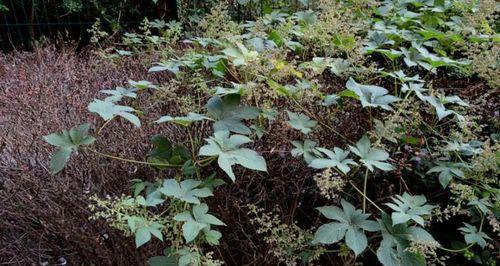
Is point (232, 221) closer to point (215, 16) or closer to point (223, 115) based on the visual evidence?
point (223, 115)

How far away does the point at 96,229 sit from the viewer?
1596mm

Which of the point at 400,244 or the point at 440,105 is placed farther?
the point at 440,105

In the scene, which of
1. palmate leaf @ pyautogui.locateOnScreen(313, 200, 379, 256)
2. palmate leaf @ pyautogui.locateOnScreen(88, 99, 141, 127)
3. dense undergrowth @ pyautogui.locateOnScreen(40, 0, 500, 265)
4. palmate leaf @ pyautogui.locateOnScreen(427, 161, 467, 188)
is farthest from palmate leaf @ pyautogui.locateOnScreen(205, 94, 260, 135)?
palmate leaf @ pyautogui.locateOnScreen(427, 161, 467, 188)

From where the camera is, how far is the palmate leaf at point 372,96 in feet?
4.79

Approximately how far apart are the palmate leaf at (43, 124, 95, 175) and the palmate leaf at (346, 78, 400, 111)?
0.77 meters

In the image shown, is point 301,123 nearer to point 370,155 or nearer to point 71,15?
point 370,155

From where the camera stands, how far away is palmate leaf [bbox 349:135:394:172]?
52.5 inches

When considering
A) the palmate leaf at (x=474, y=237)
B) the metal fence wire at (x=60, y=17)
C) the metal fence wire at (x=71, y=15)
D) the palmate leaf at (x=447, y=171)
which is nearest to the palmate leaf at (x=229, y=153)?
the palmate leaf at (x=447, y=171)

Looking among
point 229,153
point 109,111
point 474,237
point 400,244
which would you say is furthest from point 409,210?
point 109,111

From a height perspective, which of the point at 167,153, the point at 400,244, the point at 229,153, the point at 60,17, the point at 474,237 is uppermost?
the point at 229,153

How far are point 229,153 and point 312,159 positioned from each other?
285 mm

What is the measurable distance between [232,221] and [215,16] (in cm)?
103

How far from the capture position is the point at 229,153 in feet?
4.18

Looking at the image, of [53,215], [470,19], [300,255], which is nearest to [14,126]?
[53,215]
